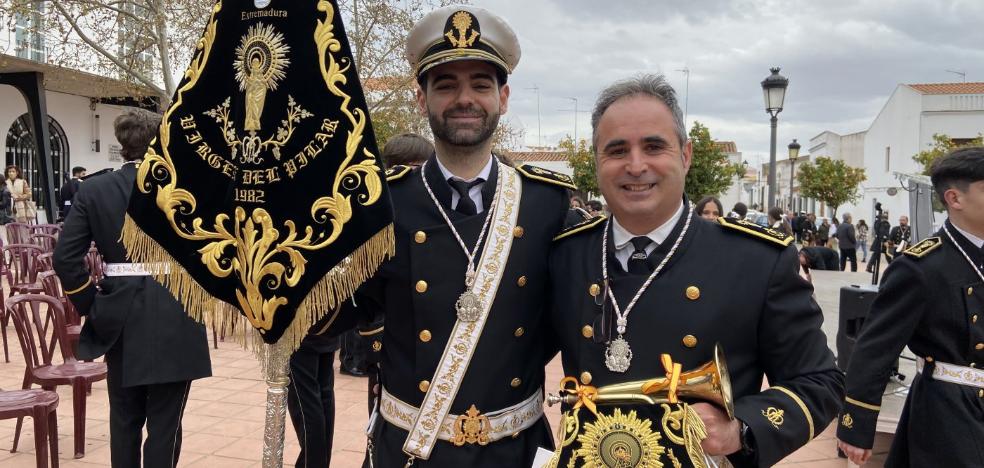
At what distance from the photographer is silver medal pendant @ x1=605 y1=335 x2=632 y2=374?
1663 mm

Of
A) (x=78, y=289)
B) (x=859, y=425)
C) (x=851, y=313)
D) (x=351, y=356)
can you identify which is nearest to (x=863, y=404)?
(x=859, y=425)

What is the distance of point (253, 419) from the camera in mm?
5156

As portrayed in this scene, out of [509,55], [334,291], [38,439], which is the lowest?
[38,439]

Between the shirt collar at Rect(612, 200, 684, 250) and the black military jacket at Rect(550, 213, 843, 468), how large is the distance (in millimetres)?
18

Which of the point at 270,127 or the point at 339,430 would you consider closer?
the point at 270,127

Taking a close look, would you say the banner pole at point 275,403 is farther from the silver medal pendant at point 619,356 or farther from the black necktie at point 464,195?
the silver medal pendant at point 619,356

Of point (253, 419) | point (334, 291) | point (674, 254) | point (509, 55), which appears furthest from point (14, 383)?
point (674, 254)

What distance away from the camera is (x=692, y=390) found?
157cm

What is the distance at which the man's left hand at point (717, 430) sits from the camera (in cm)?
156

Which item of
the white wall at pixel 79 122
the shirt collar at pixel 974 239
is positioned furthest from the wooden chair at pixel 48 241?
the white wall at pixel 79 122

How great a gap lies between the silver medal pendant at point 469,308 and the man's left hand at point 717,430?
623mm

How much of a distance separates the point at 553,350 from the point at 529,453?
0.30 metres

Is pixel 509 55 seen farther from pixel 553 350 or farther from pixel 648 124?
pixel 553 350

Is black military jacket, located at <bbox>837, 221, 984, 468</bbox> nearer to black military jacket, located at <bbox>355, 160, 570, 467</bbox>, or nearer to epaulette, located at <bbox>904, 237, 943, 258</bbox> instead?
epaulette, located at <bbox>904, 237, 943, 258</bbox>
